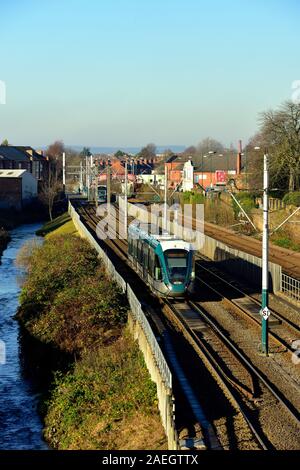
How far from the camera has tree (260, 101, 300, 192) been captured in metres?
61.0

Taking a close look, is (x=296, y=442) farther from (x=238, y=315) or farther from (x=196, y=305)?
(x=196, y=305)

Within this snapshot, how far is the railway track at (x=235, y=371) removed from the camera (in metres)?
17.2

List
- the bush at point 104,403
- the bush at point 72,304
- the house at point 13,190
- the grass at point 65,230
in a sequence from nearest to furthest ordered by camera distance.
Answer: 1. the bush at point 104,403
2. the bush at point 72,304
3. the grass at point 65,230
4. the house at point 13,190

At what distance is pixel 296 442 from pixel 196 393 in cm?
375

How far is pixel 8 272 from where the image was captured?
51.1m

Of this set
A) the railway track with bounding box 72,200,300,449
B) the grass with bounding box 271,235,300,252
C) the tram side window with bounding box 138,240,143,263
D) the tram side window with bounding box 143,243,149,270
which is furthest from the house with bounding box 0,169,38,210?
the railway track with bounding box 72,200,300,449

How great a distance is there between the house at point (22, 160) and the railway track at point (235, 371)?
11951 centimetres

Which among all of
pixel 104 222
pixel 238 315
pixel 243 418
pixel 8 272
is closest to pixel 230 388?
pixel 243 418

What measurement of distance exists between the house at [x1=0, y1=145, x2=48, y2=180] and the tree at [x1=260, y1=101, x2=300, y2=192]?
88.5m

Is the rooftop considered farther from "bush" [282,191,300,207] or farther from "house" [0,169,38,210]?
"bush" [282,191,300,207]

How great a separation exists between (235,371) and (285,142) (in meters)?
42.0

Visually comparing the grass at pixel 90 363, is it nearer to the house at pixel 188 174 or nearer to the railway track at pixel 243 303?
the railway track at pixel 243 303

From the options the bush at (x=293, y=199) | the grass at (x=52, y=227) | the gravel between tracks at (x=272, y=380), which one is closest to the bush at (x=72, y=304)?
the gravel between tracks at (x=272, y=380)

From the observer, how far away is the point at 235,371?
69.2ft
